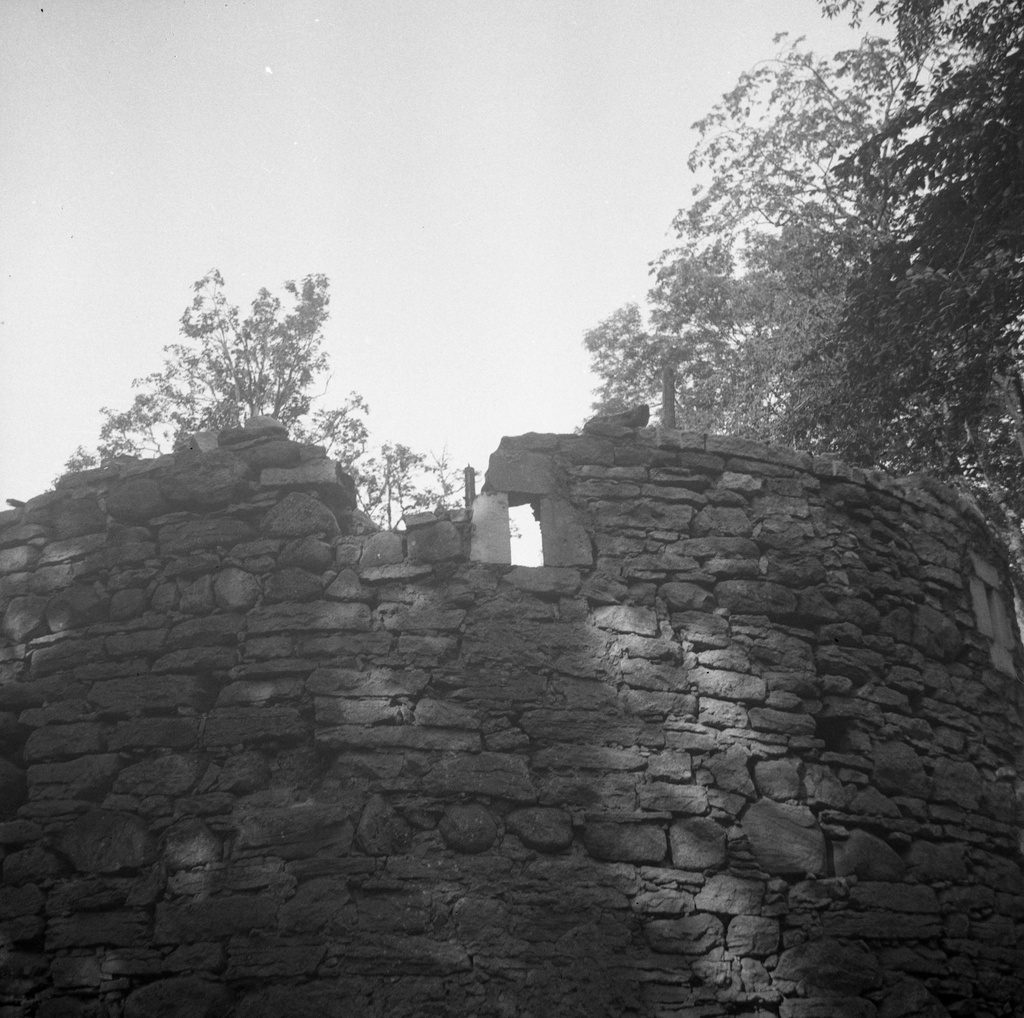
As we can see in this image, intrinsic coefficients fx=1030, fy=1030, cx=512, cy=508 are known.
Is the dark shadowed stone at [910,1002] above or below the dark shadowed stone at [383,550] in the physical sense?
below

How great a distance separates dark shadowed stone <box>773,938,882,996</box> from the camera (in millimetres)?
4566

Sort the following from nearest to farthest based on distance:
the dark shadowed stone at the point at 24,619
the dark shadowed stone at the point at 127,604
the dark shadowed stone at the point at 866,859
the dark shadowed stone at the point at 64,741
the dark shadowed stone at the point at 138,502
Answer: the dark shadowed stone at the point at 866,859
the dark shadowed stone at the point at 64,741
the dark shadowed stone at the point at 127,604
the dark shadowed stone at the point at 24,619
the dark shadowed stone at the point at 138,502

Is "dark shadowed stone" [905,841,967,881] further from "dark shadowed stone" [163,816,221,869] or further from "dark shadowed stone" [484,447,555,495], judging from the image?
"dark shadowed stone" [163,816,221,869]

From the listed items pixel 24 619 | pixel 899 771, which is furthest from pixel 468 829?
pixel 24 619

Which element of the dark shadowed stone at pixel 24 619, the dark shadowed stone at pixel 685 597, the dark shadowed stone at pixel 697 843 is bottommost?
the dark shadowed stone at pixel 697 843

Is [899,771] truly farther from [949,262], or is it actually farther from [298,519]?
[949,262]

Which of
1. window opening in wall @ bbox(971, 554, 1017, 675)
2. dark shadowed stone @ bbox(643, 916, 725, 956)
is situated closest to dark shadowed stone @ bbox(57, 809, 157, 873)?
dark shadowed stone @ bbox(643, 916, 725, 956)

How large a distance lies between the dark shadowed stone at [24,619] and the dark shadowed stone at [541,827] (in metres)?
2.77

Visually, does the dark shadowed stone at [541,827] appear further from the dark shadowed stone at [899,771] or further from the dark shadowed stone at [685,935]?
the dark shadowed stone at [899,771]

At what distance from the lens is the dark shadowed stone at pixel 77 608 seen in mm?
5477

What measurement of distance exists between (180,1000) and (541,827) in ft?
5.54

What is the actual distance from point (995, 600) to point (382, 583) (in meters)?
4.11

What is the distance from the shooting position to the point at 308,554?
17.7ft

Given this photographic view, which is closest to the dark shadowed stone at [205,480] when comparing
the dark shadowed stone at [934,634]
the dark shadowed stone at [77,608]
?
the dark shadowed stone at [77,608]
